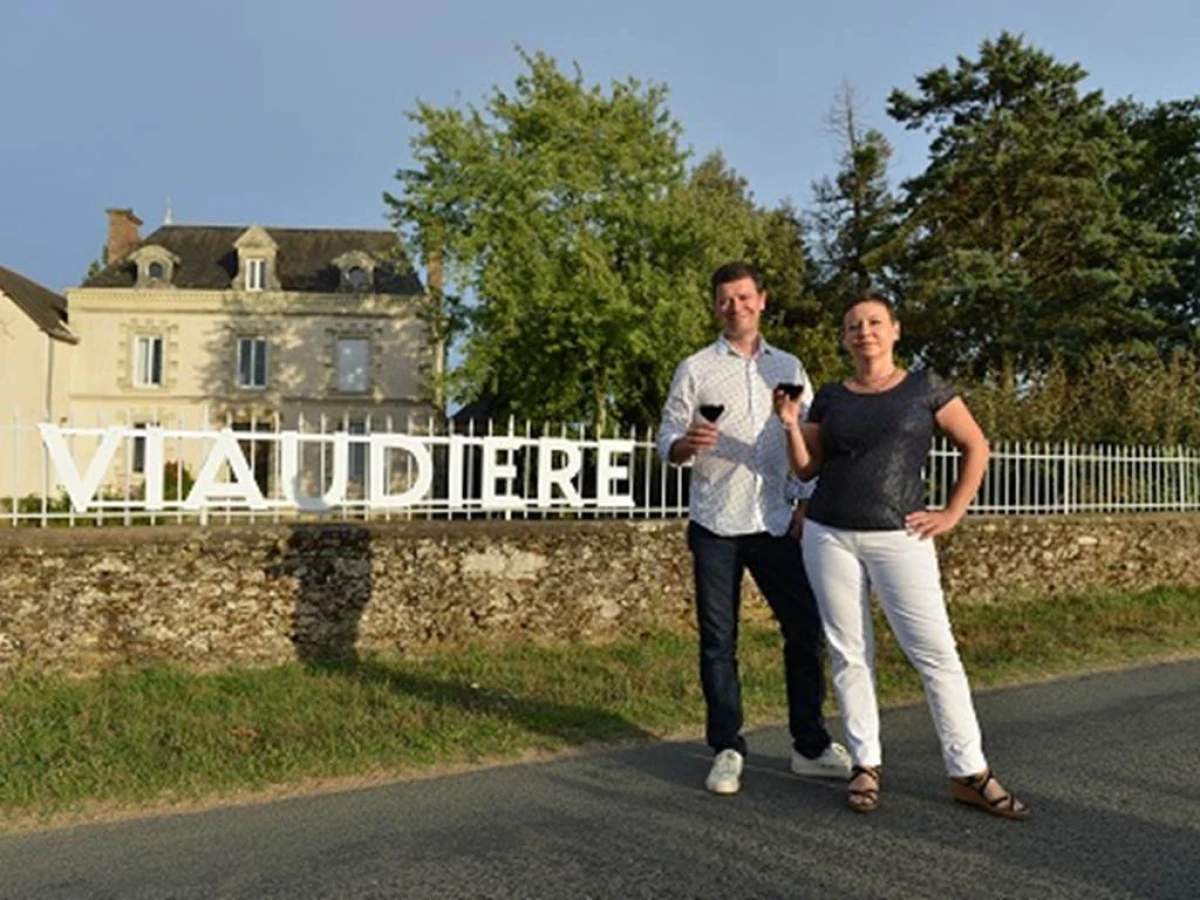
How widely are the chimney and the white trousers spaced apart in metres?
39.6

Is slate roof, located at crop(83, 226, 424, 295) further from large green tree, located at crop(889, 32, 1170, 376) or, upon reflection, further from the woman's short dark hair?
the woman's short dark hair

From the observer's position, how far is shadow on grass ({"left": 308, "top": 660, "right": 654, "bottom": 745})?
5426 mm

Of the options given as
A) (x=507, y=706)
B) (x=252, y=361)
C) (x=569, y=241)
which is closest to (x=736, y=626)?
(x=507, y=706)

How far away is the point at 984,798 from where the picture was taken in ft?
12.7

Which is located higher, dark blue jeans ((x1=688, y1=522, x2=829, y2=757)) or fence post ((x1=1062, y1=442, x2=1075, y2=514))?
fence post ((x1=1062, y1=442, x2=1075, y2=514))

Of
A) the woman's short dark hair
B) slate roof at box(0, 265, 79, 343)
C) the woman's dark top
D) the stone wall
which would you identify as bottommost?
the stone wall

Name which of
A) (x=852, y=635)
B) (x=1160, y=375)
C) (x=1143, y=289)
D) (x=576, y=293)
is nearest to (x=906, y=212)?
(x=1143, y=289)

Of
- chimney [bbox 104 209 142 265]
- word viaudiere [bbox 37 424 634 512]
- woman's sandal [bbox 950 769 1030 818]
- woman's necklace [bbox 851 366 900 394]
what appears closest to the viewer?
woman's sandal [bbox 950 769 1030 818]

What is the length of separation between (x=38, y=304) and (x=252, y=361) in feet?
24.7

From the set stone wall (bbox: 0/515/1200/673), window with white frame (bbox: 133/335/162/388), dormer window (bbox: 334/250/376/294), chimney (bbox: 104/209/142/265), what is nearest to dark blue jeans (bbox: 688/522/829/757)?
stone wall (bbox: 0/515/1200/673)

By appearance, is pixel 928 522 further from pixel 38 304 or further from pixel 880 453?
pixel 38 304

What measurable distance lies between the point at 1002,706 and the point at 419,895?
3.97m

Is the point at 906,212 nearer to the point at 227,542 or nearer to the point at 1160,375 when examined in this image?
the point at 1160,375

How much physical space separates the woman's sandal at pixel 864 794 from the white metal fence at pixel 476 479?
5.83ft
